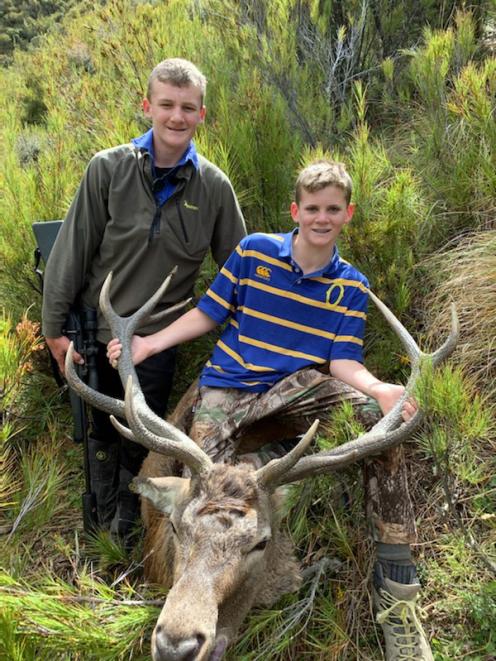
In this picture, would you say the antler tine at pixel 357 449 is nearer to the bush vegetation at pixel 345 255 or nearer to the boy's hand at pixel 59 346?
the bush vegetation at pixel 345 255

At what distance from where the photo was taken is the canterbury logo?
3.26 metres

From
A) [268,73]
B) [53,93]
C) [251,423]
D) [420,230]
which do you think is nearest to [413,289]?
[420,230]

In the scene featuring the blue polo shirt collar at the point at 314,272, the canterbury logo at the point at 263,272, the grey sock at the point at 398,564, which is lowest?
the grey sock at the point at 398,564

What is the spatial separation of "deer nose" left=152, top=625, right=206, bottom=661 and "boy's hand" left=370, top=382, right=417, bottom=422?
4.14 ft

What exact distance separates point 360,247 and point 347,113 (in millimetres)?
1614

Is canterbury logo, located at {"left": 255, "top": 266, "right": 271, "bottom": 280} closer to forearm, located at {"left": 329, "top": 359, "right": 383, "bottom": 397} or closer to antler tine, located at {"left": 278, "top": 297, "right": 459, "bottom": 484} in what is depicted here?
forearm, located at {"left": 329, "top": 359, "right": 383, "bottom": 397}

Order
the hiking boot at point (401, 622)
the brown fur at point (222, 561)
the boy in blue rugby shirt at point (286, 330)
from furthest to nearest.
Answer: the boy in blue rugby shirt at point (286, 330)
the hiking boot at point (401, 622)
the brown fur at point (222, 561)

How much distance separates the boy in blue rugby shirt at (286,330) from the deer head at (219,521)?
0.29m

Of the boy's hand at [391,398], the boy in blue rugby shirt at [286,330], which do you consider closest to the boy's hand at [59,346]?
the boy in blue rugby shirt at [286,330]

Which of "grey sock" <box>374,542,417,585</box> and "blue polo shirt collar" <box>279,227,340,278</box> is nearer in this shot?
"grey sock" <box>374,542,417,585</box>

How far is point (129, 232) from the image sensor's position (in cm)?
350

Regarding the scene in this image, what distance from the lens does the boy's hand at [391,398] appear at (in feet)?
8.80

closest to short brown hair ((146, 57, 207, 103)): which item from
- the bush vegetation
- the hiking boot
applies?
the bush vegetation

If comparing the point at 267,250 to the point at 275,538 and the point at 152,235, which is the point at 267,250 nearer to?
the point at 152,235
